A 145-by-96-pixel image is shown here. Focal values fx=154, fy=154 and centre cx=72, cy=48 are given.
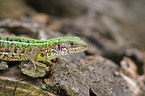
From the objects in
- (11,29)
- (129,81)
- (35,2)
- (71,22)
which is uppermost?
(35,2)

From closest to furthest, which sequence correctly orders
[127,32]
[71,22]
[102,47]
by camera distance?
[102,47] < [71,22] < [127,32]

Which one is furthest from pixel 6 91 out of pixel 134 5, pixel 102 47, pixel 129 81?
pixel 134 5

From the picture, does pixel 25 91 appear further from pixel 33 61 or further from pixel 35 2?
pixel 35 2

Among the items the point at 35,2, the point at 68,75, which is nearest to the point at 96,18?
the point at 35,2

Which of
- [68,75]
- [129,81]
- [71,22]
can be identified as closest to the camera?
[68,75]

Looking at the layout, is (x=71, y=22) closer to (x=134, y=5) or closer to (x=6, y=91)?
(x=134, y=5)

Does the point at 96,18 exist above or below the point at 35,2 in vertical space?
below

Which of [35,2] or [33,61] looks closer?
[33,61]
